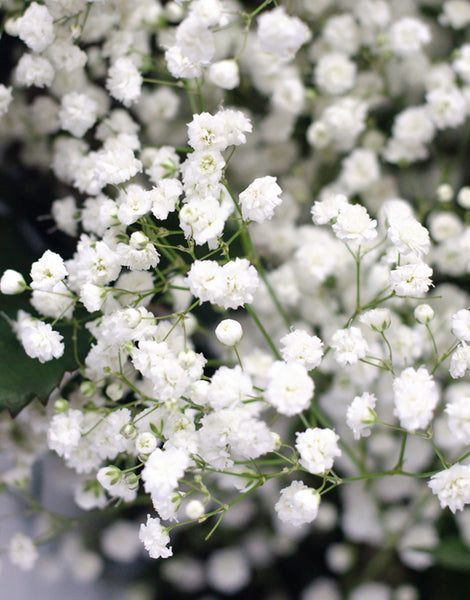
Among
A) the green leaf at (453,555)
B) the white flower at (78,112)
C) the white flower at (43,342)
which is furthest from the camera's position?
the green leaf at (453,555)

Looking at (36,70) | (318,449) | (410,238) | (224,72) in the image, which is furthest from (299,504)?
(36,70)

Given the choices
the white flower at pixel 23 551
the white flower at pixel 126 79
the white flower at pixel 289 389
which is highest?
the white flower at pixel 126 79

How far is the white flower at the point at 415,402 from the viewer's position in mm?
492

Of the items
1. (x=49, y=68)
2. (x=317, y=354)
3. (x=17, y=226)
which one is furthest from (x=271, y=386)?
(x=17, y=226)

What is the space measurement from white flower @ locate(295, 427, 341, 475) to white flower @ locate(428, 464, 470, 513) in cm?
10

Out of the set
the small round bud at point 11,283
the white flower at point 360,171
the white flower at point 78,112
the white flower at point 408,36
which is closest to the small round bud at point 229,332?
the small round bud at point 11,283

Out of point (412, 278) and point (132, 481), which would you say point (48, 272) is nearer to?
point (132, 481)

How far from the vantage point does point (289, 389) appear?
0.49 metres

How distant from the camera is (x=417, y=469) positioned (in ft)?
3.31

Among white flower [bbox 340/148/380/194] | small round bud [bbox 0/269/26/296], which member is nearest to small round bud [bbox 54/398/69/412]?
small round bud [bbox 0/269/26/296]

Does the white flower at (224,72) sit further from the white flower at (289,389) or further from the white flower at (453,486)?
the white flower at (453,486)

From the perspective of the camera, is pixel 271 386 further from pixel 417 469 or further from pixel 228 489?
pixel 417 469

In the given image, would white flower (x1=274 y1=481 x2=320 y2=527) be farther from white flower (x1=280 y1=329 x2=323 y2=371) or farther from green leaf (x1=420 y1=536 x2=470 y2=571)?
green leaf (x1=420 y1=536 x2=470 y2=571)

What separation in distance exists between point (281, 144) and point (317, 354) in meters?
0.53
